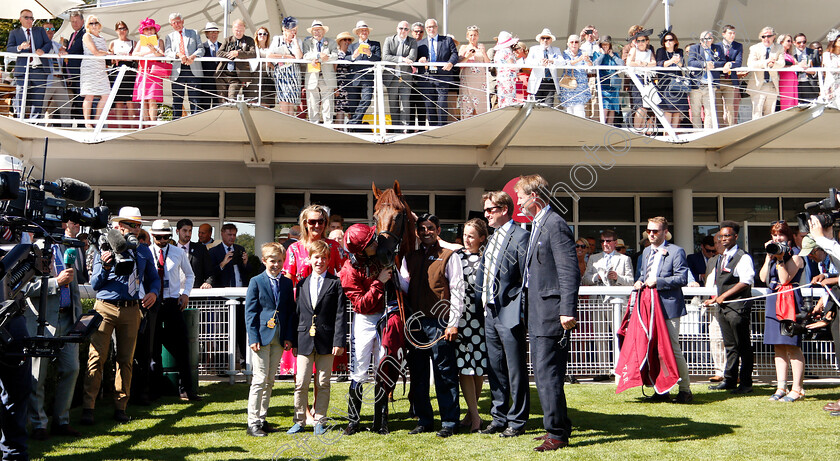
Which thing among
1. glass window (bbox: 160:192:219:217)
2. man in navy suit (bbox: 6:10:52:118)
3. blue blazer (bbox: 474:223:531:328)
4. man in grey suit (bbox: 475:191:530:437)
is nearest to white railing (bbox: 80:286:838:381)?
man in grey suit (bbox: 475:191:530:437)

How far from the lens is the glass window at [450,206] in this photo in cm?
1449

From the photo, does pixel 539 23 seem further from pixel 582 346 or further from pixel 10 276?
pixel 10 276

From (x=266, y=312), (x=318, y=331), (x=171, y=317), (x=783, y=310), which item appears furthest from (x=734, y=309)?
(x=171, y=317)

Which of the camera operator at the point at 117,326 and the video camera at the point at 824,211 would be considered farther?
the camera operator at the point at 117,326

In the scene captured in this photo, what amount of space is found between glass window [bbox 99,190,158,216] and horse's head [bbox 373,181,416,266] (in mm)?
9498

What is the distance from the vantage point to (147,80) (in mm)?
10852

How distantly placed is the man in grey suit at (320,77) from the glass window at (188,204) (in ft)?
13.2

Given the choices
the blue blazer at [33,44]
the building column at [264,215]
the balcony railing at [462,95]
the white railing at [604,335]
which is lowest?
the white railing at [604,335]

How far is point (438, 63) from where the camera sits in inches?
417

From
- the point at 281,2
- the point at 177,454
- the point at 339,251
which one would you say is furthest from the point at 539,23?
the point at 177,454

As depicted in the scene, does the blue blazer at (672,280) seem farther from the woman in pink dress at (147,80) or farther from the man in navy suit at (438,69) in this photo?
the woman in pink dress at (147,80)

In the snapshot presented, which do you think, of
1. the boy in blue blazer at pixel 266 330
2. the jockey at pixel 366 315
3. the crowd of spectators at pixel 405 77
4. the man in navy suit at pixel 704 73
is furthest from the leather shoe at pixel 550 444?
the man in navy suit at pixel 704 73

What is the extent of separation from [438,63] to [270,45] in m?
2.55

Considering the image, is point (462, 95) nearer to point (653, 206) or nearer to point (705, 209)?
point (653, 206)
